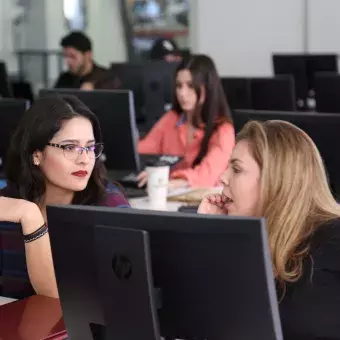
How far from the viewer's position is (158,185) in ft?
13.0

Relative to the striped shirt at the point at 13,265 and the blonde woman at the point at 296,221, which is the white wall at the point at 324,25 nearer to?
the striped shirt at the point at 13,265

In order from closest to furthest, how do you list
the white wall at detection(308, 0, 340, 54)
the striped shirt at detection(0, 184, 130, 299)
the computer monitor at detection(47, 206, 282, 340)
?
the computer monitor at detection(47, 206, 282, 340) < the striped shirt at detection(0, 184, 130, 299) < the white wall at detection(308, 0, 340, 54)

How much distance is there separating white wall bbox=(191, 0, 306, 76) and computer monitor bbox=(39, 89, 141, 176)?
453 cm

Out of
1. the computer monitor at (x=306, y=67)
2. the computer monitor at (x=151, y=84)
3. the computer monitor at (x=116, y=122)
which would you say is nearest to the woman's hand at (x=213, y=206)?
the computer monitor at (x=116, y=122)

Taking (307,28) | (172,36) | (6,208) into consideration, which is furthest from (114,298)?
(172,36)

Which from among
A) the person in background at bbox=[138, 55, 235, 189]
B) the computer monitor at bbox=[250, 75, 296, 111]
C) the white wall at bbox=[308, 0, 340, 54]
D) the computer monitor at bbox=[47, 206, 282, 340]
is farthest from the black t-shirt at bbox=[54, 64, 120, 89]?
the computer monitor at bbox=[47, 206, 282, 340]

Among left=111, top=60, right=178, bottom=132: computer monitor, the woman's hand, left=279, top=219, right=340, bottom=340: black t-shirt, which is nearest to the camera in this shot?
left=279, top=219, right=340, bottom=340: black t-shirt

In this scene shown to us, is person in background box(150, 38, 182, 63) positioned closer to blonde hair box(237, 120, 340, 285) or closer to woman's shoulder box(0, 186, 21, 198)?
woman's shoulder box(0, 186, 21, 198)

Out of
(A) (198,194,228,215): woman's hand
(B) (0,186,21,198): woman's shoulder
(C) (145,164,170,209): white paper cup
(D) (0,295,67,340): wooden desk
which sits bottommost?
(C) (145,164,170,209): white paper cup

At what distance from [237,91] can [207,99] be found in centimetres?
136

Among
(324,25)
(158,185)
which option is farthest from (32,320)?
(324,25)

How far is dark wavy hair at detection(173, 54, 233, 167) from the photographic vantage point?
4844 millimetres

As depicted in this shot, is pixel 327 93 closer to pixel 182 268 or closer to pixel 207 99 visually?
pixel 207 99

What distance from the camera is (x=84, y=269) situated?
1.85 metres
